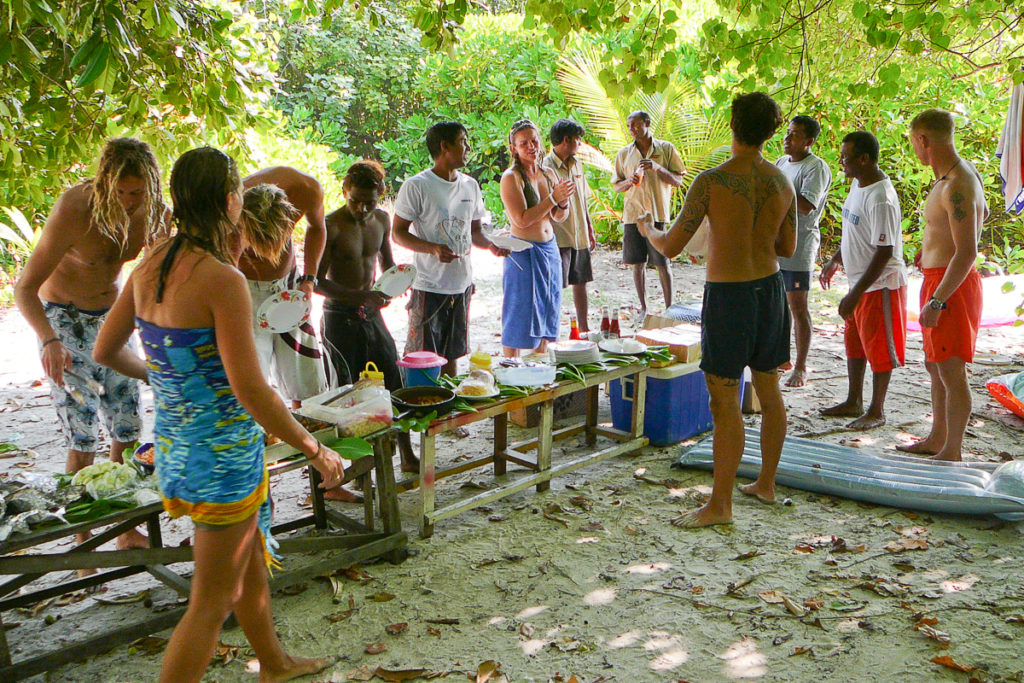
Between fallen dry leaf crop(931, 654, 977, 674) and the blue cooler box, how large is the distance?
95.4 inches

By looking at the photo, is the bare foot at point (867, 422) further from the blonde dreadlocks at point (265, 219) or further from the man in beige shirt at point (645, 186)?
the blonde dreadlocks at point (265, 219)

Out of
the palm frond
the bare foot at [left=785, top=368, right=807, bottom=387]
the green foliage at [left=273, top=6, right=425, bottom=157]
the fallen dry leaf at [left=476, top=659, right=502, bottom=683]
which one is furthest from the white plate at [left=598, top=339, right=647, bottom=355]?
the green foliage at [left=273, top=6, right=425, bottom=157]

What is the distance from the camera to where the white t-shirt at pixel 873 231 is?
5.32 metres

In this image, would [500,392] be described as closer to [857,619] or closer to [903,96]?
[857,619]

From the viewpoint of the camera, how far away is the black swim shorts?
413cm

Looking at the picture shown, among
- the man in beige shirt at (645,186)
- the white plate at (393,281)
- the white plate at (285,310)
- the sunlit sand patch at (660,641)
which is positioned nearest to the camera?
the sunlit sand patch at (660,641)

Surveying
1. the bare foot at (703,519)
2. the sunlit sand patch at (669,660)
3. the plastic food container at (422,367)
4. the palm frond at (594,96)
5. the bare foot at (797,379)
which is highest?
the palm frond at (594,96)

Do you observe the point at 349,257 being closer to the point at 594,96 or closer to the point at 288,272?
the point at 288,272

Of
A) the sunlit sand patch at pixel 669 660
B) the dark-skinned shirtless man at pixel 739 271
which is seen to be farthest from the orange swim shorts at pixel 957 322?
the sunlit sand patch at pixel 669 660

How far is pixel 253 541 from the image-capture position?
2.69 metres

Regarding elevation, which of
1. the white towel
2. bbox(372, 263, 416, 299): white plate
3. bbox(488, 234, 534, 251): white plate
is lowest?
bbox(372, 263, 416, 299): white plate

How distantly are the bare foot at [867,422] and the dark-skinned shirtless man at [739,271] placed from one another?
1578mm

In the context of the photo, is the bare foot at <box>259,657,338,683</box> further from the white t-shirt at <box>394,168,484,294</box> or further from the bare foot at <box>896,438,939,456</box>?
the bare foot at <box>896,438,939,456</box>

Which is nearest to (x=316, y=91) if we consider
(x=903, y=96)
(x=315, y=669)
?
(x=903, y=96)
